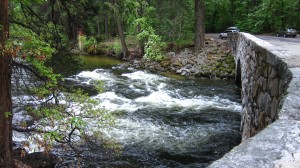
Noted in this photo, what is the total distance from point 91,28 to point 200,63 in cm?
1166

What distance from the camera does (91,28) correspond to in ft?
88.7

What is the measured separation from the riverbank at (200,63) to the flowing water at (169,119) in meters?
1.44

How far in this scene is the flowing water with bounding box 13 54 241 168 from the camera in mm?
7844

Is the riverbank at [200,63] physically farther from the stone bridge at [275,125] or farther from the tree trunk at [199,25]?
the stone bridge at [275,125]

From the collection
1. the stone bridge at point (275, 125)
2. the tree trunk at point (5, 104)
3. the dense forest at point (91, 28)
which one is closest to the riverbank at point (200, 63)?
the dense forest at point (91, 28)

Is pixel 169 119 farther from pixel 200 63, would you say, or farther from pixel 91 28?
pixel 91 28

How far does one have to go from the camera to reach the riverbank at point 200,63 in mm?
19219

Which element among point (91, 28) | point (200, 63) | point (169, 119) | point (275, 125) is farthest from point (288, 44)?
point (91, 28)

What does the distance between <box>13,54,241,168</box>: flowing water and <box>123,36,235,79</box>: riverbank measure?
1.44m

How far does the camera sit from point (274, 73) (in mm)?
4227

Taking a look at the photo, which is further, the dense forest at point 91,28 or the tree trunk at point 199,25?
the tree trunk at point 199,25

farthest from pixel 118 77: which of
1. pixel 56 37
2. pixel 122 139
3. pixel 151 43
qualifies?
pixel 56 37

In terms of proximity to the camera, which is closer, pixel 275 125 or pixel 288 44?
pixel 275 125

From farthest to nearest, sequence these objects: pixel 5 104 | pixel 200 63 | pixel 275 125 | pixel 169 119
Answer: pixel 200 63 → pixel 169 119 → pixel 5 104 → pixel 275 125
